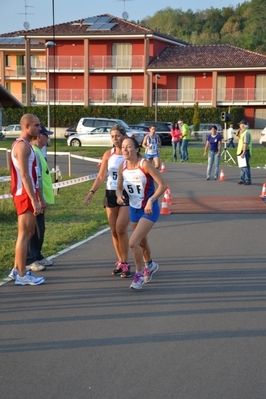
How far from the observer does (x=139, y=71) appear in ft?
203

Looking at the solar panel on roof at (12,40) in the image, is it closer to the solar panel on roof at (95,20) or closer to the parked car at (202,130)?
the solar panel on roof at (95,20)

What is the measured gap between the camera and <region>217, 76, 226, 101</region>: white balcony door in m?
61.5

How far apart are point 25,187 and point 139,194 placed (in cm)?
138

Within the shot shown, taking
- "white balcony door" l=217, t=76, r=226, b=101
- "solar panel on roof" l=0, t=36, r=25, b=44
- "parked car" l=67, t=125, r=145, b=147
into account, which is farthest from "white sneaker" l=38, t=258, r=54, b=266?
"solar panel on roof" l=0, t=36, r=25, b=44

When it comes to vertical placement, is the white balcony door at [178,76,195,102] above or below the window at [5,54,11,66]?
below

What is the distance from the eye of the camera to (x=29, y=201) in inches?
320

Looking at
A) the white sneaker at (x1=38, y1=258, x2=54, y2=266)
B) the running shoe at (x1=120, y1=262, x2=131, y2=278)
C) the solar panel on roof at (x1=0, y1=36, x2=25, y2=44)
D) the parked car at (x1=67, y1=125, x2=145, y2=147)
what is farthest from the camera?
the solar panel on roof at (x1=0, y1=36, x2=25, y2=44)

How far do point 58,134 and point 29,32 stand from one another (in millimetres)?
10346

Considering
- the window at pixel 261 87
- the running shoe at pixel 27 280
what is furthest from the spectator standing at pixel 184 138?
the window at pixel 261 87

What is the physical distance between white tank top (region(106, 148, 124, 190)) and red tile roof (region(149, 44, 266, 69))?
53173 millimetres

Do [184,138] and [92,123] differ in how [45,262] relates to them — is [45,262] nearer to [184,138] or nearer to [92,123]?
[184,138]

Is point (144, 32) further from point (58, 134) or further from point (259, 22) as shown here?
point (259, 22)

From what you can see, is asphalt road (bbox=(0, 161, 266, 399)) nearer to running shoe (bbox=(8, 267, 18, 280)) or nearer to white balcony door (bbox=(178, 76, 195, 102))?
running shoe (bbox=(8, 267, 18, 280))

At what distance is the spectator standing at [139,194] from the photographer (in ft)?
26.6
